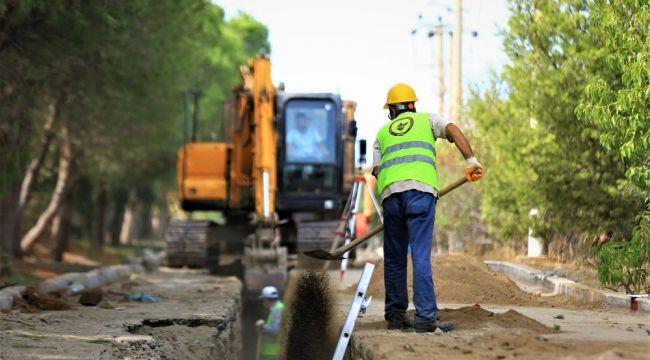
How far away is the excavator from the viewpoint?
2195 cm

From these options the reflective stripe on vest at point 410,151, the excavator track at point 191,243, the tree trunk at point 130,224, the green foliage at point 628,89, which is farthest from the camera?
the tree trunk at point 130,224

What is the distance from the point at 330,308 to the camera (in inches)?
458

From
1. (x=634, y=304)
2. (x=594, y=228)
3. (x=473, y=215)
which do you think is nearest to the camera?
(x=634, y=304)

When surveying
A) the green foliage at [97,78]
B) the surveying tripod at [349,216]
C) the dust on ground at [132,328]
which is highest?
the green foliage at [97,78]

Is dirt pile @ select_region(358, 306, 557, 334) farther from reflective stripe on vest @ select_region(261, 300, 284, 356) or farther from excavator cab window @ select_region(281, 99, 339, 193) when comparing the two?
excavator cab window @ select_region(281, 99, 339, 193)

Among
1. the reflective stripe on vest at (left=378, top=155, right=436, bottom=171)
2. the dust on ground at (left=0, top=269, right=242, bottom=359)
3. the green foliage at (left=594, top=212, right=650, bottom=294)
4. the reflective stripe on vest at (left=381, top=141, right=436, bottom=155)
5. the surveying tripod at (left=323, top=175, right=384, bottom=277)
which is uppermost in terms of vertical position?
the reflective stripe on vest at (left=381, top=141, right=436, bottom=155)

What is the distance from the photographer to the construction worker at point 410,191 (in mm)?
9539

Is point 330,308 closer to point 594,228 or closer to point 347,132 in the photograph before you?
point 594,228

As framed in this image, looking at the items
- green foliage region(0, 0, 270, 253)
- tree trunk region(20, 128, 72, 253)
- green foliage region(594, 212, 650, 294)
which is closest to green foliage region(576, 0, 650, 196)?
green foliage region(594, 212, 650, 294)

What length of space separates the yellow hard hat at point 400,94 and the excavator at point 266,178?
10.3 metres

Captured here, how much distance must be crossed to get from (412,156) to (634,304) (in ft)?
15.0

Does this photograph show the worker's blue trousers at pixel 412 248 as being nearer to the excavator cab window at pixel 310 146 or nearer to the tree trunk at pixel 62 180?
the excavator cab window at pixel 310 146

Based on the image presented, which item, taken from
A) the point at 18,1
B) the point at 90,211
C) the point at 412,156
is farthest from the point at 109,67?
the point at 90,211

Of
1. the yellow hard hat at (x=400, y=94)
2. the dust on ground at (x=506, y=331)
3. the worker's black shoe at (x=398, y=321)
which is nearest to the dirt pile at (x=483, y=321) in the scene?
the dust on ground at (x=506, y=331)
